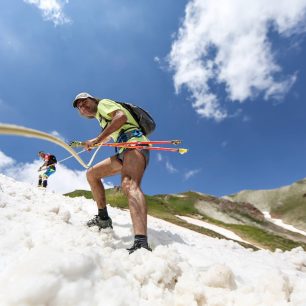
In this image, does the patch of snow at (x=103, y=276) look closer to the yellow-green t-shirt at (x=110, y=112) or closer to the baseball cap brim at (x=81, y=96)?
the yellow-green t-shirt at (x=110, y=112)

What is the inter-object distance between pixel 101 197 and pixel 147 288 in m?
4.10

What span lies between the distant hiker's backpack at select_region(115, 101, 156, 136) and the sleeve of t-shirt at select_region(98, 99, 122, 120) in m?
0.31

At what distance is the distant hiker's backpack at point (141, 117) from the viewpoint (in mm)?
8359

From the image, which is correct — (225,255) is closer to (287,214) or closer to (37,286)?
(37,286)

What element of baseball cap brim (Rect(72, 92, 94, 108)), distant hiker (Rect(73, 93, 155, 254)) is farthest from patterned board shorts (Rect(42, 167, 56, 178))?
baseball cap brim (Rect(72, 92, 94, 108))

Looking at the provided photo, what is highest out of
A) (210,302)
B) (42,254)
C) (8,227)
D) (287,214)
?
(287,214)

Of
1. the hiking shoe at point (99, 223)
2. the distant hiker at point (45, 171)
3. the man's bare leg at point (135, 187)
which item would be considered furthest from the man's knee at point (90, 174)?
the distant hiker at point (45, 171)

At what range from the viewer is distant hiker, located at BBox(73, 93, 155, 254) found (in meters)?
7.23

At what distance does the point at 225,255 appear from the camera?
29.2ft

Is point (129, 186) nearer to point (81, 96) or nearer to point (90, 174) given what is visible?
point (90, 174)

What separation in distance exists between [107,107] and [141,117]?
0.78m

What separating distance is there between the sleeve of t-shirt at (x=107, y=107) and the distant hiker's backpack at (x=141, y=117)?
1.01 feet

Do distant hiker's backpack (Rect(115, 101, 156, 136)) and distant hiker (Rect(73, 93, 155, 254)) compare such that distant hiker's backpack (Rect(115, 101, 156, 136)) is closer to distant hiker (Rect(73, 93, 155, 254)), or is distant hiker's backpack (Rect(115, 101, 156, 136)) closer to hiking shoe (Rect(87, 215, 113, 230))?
distant hiker (Rect(73, 93, 155, 254))

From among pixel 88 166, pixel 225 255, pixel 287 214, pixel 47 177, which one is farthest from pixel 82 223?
pixel 287 214
